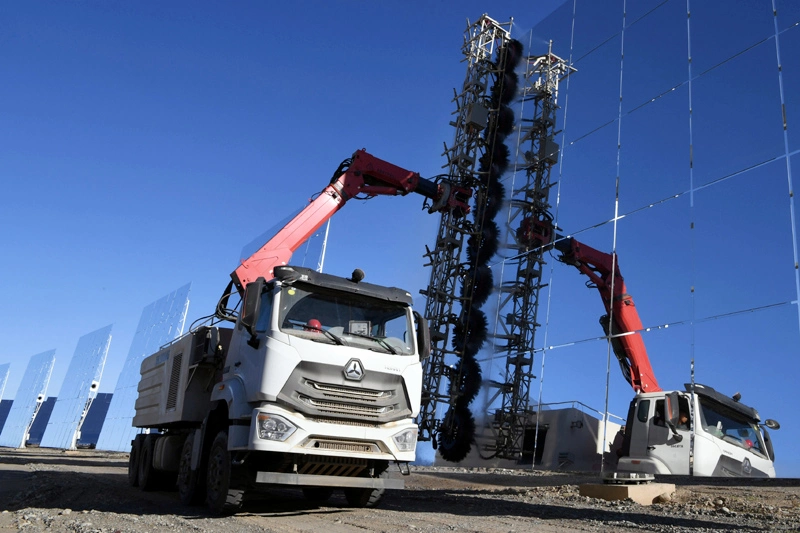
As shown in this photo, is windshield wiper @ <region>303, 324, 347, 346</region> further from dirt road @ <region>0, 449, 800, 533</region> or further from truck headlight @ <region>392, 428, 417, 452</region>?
dirt road @ <region>0, 449, 800, 533</region>

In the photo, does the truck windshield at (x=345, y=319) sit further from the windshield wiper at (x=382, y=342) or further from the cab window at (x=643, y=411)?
the cab window at (x=643, y=411)

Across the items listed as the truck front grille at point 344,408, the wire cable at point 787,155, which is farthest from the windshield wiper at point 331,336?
the wire cable at point 787,155

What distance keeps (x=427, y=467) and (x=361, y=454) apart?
13.3 m

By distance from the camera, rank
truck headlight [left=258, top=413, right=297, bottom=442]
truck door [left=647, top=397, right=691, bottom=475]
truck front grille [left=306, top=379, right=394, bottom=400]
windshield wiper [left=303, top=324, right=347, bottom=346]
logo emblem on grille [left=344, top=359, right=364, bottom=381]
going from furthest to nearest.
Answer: truck door [left=647, top=397, right=691, bottom=475], windshield wiper [left=303, top=324, right=347, bottom=346], logo emblem on grille [left=344, top=359, right=364, bottom=381], truck front grille [left=306, top=379, right=394, bottom=400], truck headlight [left=258, top=413, right=297, bottom=442]

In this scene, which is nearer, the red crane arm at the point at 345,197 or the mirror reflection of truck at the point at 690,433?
the mirror reflection of truck at the point at 690,433

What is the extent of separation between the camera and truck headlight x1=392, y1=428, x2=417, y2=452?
7.98 m

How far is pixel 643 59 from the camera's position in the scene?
13.2 m

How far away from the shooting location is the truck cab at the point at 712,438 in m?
9.35

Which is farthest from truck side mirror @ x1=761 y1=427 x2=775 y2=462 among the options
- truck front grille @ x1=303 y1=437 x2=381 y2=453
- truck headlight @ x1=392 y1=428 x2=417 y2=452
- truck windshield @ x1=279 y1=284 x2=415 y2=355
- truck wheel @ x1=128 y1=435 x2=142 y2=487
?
truck wheel @ x1=128 y1=435 x2=142 y2=487

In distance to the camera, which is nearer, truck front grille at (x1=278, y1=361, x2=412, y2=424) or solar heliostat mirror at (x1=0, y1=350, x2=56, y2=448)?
truck front grille at (x1=278, y1=361, x2=412, y2=424)

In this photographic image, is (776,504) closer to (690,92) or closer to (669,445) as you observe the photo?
(669,445)

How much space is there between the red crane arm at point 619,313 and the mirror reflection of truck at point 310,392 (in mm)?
4287

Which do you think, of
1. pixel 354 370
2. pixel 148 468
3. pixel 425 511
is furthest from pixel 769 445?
pixel 148 468

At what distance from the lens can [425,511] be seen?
8836 mm
